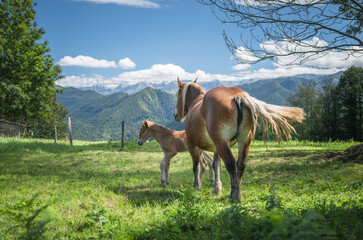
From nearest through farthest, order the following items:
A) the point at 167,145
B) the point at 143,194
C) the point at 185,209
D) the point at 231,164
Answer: the point at 185,209
the point at 231,164
the point at 143,194
the point at 167,145

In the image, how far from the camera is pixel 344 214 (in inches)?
119

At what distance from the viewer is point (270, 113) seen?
524 cm

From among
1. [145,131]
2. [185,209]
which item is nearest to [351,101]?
[145,131]

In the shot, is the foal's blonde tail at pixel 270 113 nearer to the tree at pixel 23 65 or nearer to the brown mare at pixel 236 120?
the brown mare at pixel 236 120

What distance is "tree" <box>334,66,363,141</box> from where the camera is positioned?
4275 centimetres

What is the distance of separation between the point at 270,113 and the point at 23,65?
82.3ft

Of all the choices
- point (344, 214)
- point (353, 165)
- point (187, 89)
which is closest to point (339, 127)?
point (353, 165)

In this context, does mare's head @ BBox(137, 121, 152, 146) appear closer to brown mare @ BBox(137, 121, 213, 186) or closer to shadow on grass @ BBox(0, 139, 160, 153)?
brown mare @ BBox(137, 121, 213, 186)

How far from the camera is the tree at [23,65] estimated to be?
2212 cm

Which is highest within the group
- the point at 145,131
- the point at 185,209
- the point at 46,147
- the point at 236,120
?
the point at 236,120

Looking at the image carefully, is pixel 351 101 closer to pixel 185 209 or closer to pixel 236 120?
pixel 236 120

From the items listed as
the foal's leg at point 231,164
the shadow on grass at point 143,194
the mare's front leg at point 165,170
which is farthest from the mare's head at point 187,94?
the foal's leg at point 231,164

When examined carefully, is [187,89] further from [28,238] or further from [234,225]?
[28,238]

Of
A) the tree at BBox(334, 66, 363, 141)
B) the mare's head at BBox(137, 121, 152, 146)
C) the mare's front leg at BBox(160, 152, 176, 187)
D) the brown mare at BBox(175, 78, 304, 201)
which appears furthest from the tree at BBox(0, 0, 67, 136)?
the tree at BBox(334, 66, 363, 141)
